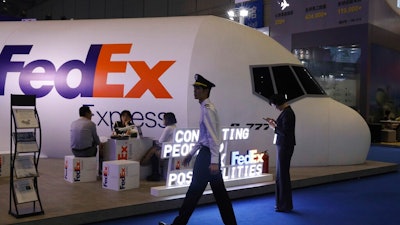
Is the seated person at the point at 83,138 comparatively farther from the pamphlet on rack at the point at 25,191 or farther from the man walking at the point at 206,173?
the man walking at the point at 206,173

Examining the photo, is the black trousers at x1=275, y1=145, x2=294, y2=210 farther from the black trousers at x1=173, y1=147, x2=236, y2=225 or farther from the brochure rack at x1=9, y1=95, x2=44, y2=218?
the brochure rack at x1=9, y1=95, x2=44, y2=218

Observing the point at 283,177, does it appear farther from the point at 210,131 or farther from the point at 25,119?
the point at 25,119

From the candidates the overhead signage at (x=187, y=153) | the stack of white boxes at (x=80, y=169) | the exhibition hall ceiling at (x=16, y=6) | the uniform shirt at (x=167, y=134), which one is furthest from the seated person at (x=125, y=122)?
the exhibition hall ceiling at (x=16, y=6)

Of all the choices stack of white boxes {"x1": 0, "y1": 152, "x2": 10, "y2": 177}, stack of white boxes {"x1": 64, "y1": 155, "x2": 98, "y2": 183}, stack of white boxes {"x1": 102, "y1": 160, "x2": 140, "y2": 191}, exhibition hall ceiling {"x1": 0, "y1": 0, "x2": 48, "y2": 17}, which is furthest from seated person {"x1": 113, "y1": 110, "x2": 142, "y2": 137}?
exhibition hall ceiling {"x1": 0, "y1": 0, "x2": 48, "y2": 17}

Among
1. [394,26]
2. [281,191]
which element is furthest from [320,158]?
[394,26]

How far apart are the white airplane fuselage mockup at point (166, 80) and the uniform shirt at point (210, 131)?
3800 millimetres

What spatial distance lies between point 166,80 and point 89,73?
70.7 inches

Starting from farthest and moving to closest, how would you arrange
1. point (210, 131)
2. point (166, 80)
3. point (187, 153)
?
point (166, 80), point (187, 153), point (210, 131)

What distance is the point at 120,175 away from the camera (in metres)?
7.19

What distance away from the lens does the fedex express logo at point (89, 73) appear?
31.0 ft

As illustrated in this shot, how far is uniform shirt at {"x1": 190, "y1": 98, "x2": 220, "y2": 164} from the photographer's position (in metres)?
5.12

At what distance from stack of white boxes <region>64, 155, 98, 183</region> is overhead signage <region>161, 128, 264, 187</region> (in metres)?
1.53

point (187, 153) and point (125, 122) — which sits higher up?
point (125, 122)

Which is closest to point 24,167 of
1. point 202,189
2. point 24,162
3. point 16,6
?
point 24,162
